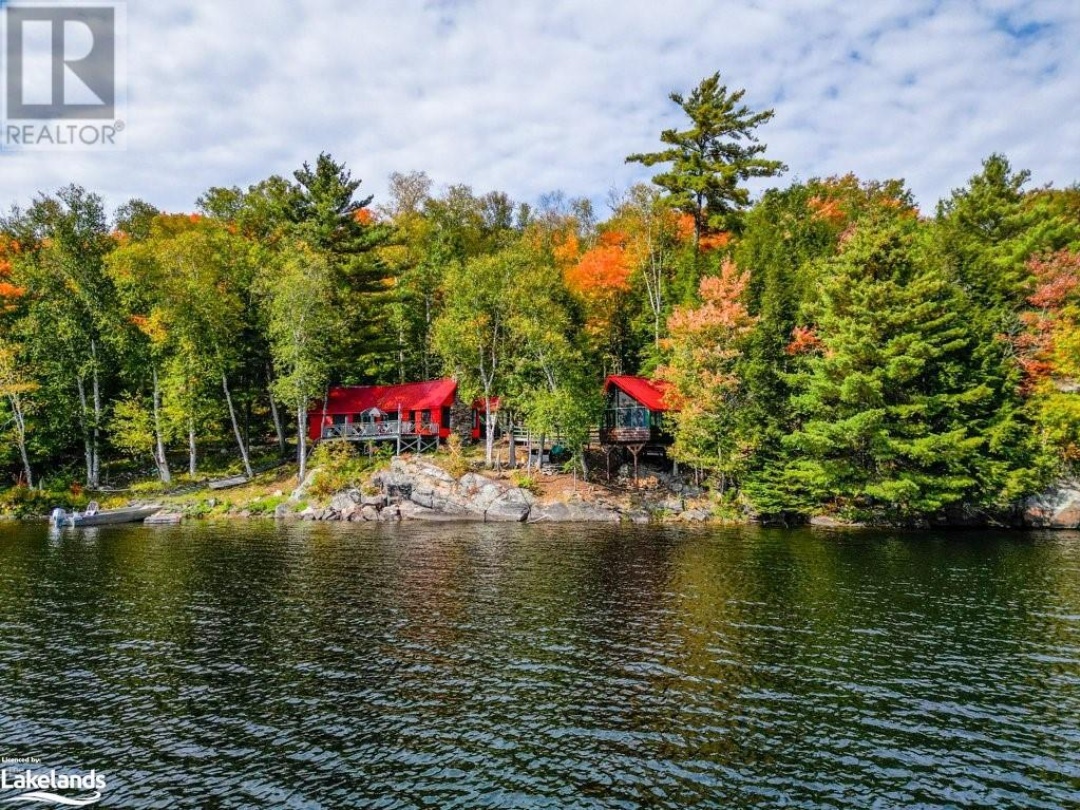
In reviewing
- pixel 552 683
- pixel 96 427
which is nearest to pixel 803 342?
pixel 552 683

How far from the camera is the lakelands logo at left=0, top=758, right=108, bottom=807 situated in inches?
352

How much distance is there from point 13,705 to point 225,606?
7.20 m

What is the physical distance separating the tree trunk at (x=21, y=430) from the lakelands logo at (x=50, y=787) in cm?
4619

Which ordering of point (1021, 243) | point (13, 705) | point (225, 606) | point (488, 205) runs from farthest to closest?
point (488, 205) → point (1021, 243) → point (225, 606) → point (13, 705)

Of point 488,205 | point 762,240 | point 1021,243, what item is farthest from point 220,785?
point 488,205

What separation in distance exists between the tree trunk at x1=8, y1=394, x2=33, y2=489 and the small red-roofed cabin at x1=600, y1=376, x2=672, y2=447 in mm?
42766

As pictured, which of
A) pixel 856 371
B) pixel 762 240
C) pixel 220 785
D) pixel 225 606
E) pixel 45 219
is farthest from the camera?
pixel 45 219

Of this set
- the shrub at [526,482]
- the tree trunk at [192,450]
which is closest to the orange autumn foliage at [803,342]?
the shrub at [526,482]

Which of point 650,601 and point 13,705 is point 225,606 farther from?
point 650,601

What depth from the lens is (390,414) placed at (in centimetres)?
5153

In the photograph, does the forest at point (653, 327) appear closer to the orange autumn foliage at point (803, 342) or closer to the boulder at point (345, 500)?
the orange autumn foliage at point (803, 342)

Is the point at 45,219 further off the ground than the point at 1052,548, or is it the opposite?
the point at 45,219

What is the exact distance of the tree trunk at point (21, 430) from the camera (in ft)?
148

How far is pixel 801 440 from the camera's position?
36625 millimetres
